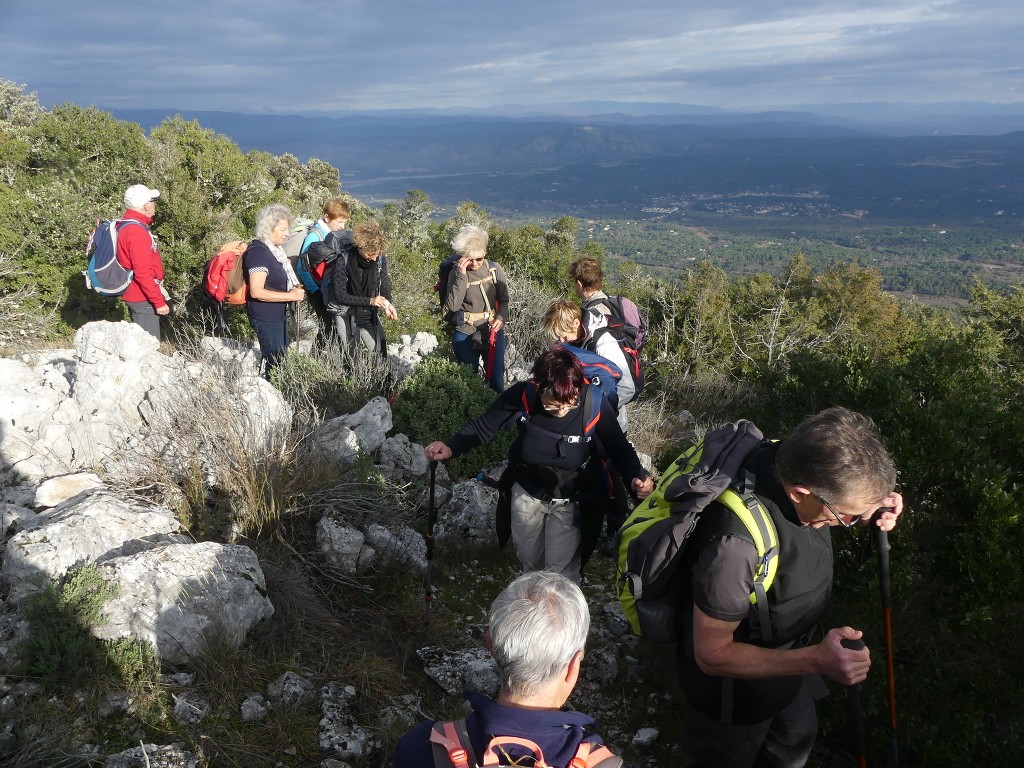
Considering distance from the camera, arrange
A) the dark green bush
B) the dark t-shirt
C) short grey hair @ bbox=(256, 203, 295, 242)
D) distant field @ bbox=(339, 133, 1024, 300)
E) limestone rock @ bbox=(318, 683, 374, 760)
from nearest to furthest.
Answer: the dark green bush
limestone rock @ bbox=(318, 683, 374, 760)
short grey hair @ bbox=(256, 203, 295, 242)
the dark t-shirt
distant field @ bbox=(339, 133, 1024, 300)

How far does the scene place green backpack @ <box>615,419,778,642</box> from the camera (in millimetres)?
2119

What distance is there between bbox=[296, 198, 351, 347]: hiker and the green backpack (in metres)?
4.62

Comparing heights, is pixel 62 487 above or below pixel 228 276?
below

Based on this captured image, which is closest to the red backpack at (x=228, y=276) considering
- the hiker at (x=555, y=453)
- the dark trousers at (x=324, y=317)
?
the dark trousers at (x=324, y=317)

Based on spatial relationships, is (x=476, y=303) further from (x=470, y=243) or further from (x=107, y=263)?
(x=107, y=263)

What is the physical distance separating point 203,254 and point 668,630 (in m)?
9.73

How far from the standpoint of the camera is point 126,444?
439 centimetres

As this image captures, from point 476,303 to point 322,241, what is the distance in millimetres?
1681

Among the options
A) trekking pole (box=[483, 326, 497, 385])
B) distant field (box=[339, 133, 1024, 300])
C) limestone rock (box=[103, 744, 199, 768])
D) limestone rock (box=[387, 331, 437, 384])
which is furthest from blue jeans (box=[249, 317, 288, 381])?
distant field (box=[339, 133, 1024, 300])

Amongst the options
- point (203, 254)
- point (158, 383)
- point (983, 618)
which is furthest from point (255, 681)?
point (203, 254)

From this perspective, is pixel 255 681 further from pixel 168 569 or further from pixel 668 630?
pixel 668 630

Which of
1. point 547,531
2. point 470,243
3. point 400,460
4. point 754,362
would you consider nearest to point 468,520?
point 400,460

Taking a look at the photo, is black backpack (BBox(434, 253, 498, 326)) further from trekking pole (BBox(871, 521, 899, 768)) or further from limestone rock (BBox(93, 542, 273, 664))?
trekking pole (BBox(871, 521, 899, 768))

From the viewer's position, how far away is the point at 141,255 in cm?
575
